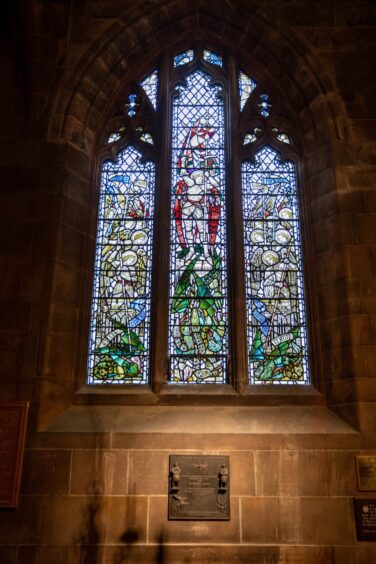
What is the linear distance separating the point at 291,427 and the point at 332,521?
0.87 metres

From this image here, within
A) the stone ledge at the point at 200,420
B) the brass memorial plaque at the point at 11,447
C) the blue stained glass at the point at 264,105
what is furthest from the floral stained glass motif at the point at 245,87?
the brass memorial plaque at the point at 11,447

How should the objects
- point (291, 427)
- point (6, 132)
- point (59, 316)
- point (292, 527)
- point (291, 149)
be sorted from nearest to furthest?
point (292, 527) < point (291, 427) < point (59, 316) < point (6, 132) < point (291, 149)

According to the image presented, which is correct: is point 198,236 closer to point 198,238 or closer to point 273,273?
point 198,238

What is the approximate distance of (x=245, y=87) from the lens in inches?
294

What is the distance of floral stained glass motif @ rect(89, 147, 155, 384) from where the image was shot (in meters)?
6.18

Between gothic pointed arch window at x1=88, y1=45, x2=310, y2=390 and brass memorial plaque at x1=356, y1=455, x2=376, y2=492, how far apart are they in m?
1.03

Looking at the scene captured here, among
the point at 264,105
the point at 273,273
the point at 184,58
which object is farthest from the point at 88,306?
the point at 184,58

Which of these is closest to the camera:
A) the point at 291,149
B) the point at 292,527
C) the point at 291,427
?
the point at 292,527

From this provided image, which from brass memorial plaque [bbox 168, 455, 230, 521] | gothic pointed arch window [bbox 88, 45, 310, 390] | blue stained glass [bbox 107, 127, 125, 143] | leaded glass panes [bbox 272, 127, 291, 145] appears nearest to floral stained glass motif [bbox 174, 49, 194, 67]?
gothic pointed arch window [bbox 88, 45, 310, 390]

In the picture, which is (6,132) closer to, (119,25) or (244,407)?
(119,25)

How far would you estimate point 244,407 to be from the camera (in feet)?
19.2

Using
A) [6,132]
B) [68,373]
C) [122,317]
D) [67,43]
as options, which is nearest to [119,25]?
[67,43]

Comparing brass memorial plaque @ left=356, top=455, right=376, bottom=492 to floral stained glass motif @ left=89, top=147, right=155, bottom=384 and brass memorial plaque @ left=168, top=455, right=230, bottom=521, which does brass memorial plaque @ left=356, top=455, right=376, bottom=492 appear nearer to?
brass memorial plaque @ left=168, top=455, right=230, bottom=521

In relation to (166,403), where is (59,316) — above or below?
above
